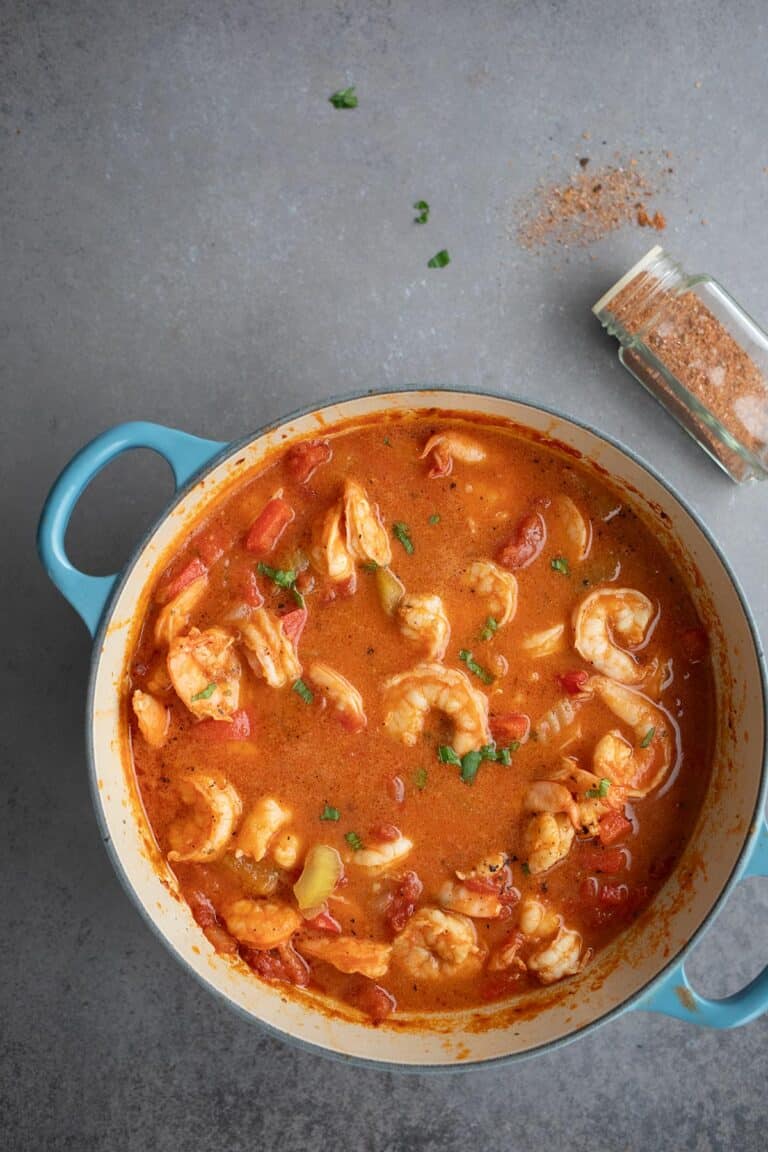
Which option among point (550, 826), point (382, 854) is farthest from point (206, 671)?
point (550, 826)

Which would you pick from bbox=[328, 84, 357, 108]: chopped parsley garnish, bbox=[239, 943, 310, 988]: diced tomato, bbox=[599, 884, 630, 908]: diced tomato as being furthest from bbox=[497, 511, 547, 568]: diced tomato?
bbox=[328, 84, 357, 108]: chopped parsley garnish

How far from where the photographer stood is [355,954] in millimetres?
2945

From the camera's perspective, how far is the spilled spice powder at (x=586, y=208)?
3260 millimetres

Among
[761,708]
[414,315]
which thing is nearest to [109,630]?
[414,315]

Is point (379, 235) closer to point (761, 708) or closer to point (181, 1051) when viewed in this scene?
point (761, 708)

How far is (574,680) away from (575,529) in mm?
457

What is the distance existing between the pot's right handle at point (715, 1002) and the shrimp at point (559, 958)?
0.94 feet

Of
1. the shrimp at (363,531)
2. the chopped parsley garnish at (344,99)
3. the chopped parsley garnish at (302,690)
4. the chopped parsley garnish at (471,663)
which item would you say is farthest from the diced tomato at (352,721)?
the chopped parsley garnish at (344,99)

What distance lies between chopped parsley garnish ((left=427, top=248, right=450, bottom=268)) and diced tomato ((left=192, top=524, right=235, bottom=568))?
111 cm

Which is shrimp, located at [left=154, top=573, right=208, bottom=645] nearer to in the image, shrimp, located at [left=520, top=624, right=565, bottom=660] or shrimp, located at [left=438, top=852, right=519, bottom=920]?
shrimp, located at [left=520, top=624, right=565, bottom=660]

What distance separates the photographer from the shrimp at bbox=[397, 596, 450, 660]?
286cm

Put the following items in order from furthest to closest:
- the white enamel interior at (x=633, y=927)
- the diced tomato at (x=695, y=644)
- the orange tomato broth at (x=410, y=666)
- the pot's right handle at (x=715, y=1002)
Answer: the diced tomato at (x=695, y=644) → the orange tomato broth at (x=410, y=666) → the white enamel interior at (x=633, y=927) → the pot's right handle at (x=715, y=1002)

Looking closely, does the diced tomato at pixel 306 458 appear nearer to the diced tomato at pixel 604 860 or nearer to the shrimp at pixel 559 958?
the diced tomato at pixel 604 860

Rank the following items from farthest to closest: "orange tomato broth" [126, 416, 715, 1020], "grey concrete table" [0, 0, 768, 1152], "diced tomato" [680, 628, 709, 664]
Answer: "grey concrete table" [0, 0, 768, 1152] < "diced tomato" [680, 628, 709, 664] < "orange tomato broth" [126, 416, 715, 1020]
